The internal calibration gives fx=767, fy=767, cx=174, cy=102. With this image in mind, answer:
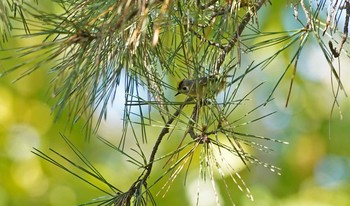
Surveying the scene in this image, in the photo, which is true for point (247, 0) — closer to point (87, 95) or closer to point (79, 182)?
point (87, 95)

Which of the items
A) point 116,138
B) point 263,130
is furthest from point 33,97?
point 263,130

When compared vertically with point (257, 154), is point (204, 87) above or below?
below

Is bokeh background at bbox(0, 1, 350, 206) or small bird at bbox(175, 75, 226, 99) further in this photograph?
bokeh background at bbox(0, 1, 350, 206)

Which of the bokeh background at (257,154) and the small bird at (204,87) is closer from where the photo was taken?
the small bird at (204,87)

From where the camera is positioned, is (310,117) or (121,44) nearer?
(121,44)
